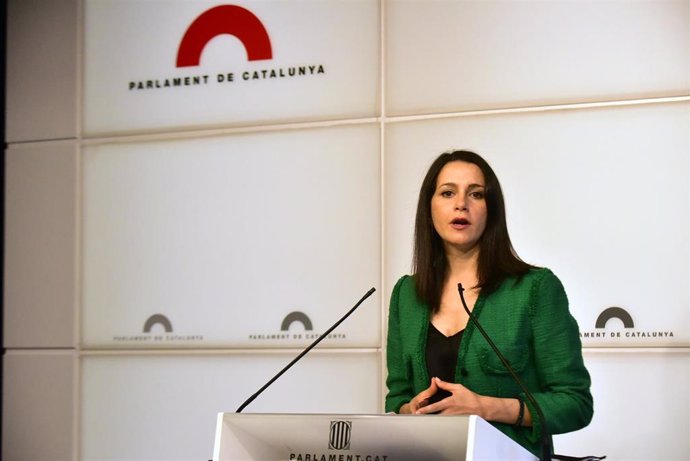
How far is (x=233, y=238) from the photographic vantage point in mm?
4309

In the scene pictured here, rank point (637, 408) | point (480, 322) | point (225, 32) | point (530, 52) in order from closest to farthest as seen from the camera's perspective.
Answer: point (480, 322) < point (637, 408) < point (530, 52) < point (225, 32)

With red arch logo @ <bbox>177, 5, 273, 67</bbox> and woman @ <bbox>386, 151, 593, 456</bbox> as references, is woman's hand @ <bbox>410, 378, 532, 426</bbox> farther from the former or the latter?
red arch logo @ <bbox>177, 5, 273, 67</bbox>

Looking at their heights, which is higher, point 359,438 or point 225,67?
point 225,67

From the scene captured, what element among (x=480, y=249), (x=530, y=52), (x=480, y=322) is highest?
(x=530, y=52)

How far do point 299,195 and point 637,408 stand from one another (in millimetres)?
1537

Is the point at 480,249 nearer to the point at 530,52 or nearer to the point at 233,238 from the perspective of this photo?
the point at 530,52

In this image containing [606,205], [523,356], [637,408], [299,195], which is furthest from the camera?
[299,195]

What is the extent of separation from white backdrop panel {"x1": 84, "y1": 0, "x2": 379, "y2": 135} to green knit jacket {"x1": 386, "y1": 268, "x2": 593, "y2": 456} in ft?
4.15

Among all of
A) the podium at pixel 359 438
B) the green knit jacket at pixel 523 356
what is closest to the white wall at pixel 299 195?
the green knit jacket at pixel 523 356

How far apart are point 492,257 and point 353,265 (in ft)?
2.96

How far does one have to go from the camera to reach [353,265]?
13.5 ft

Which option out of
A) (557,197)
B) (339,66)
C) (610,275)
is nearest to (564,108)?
(557,197)

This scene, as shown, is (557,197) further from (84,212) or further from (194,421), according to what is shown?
(84,212)

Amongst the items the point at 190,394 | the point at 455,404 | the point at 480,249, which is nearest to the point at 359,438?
the point at 455,404
